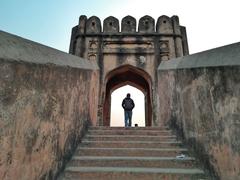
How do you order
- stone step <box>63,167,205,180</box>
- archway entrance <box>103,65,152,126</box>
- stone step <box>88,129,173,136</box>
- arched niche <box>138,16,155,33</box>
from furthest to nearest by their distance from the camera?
archway entrance <box>103,65,152,126</box>, arched niche <box>138,16,155,33</box>, stone step <box>88,129,173,136</box>, stone step <box>63,167,205,180</box>

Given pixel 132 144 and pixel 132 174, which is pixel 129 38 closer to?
pixel 132 144

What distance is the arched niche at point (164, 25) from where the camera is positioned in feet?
33.2

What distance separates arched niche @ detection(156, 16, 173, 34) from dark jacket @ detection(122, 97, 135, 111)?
176 inches

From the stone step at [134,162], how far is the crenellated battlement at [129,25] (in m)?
7.98

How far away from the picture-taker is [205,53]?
3812 millimetres

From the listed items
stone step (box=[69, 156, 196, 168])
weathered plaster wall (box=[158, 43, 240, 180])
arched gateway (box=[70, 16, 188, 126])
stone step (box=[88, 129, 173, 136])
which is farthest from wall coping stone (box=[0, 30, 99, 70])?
arched gateway (box=[70, 16, 188, 126])

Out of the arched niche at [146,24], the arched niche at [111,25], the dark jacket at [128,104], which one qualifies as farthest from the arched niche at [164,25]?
the dark jacket at [128,104]

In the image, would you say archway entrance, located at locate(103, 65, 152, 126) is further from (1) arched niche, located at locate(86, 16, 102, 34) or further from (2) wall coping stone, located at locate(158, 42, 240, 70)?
(2) wall coping stone, located at locate(158, 42, 240, 70)

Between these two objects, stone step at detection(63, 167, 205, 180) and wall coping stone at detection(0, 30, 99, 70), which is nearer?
wall coping stone at detection(0, 30, 99, 70)

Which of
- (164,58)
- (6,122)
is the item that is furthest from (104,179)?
(164,58)

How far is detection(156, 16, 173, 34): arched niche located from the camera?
10.1 m

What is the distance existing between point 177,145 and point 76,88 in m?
2.26

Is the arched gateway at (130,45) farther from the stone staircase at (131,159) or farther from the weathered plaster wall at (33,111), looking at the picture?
the weathered plaster wall at (33,111)

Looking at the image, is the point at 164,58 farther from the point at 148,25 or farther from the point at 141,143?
the point at 141,143
